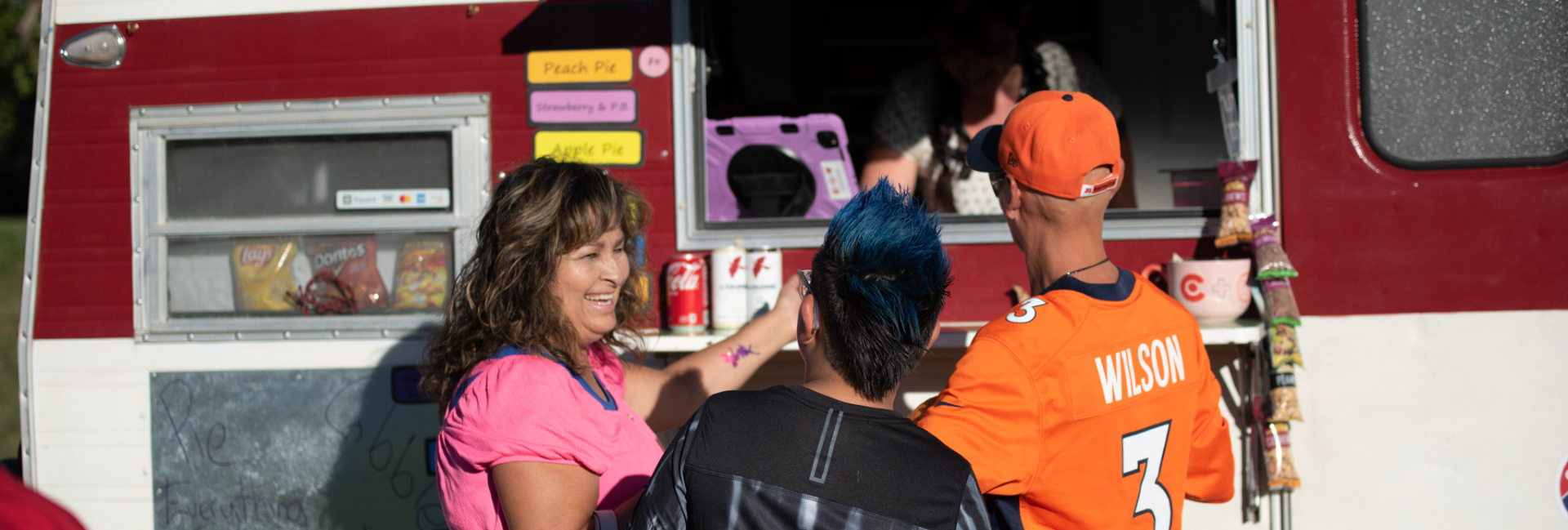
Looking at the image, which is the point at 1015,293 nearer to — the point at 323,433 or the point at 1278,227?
the point at 1278,227

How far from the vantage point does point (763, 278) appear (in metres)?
2.51

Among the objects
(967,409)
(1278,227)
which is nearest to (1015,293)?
(1278,227)

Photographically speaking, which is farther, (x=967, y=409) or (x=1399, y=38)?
(x=1399, y=38)

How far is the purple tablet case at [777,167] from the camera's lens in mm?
2787

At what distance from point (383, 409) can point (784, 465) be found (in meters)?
1.93

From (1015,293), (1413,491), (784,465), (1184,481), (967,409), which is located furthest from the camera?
(1015,293)

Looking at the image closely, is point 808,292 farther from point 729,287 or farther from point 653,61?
point 653,61

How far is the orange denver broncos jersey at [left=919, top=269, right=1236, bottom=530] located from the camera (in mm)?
1476

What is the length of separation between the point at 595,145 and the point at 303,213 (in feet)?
3.32

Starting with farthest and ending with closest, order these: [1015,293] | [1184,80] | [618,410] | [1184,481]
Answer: [1184,80] < [1015,293] < [618,410] < [1184,481]

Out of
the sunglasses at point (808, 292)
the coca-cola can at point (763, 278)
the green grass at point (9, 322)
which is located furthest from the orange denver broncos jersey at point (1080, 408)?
the green grass at point (9, 322)

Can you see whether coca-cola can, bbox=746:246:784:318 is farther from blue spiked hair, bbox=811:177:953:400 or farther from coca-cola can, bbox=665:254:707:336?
blue spiked hair, bbox=811:177:953:400

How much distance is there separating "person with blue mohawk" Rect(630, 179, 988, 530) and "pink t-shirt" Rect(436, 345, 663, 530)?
29cm

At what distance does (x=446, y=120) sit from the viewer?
271 centimetres
